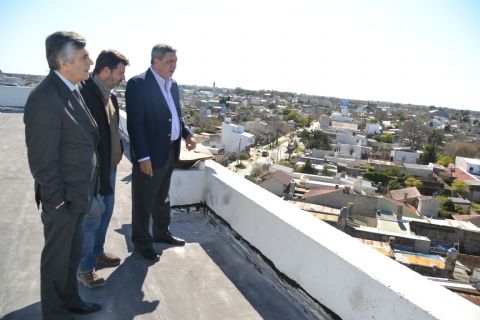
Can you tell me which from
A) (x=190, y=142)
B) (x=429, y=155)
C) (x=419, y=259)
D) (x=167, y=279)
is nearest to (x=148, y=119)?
(x=190, y=142)

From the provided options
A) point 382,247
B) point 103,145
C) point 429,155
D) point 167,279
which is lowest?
point 382,247

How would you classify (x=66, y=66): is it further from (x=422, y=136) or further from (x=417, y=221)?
(x=422, y=136)

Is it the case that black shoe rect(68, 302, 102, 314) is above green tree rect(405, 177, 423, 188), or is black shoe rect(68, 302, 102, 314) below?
above

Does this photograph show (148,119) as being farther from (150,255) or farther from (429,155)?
(429,155)

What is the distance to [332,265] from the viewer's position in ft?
5.65

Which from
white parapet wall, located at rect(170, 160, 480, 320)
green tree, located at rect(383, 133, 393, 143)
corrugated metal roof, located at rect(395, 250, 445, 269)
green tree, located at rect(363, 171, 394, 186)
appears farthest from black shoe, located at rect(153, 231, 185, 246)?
green tree, located at rect(383, 133, 393, 143)

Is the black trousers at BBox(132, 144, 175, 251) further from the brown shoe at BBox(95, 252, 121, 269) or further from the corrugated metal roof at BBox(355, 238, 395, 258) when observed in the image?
the corrugated metal roof at BBox(355, 238, 395, 258)

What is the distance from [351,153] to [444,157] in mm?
8532

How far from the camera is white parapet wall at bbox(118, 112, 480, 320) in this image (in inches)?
54.9

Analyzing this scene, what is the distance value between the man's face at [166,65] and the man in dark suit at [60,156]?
2.17 ft

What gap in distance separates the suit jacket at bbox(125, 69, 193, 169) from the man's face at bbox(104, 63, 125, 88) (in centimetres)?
11

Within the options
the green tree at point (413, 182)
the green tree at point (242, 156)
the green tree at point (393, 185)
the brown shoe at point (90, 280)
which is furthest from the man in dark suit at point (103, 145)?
the green tree at point (242, 156)

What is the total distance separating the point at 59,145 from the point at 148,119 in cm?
77

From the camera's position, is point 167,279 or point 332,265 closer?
point 332,265
